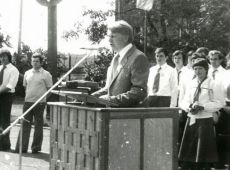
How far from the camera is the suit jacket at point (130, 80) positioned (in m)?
5.16

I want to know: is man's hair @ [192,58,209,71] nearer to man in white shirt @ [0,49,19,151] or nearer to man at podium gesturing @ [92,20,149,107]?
man at podium gesturing @ [92,20,149,107]

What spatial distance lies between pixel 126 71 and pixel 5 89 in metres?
5.70

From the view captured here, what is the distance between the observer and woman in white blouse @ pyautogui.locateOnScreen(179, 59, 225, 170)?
316 inches

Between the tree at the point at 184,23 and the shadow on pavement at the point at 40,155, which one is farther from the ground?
the tree at the point at 184,23

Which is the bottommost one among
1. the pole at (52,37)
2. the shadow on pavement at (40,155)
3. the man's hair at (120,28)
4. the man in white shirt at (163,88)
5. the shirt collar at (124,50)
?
the shadow on pavement at (40,155)

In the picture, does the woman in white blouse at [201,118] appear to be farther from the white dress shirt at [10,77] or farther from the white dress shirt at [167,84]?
the white dress shirt at [10,77]

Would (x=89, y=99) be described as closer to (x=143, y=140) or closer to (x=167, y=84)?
(x=143, y=140)

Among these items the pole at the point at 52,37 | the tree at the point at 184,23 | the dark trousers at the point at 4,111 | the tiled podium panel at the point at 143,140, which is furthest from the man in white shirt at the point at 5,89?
the tree at the point at 184,23

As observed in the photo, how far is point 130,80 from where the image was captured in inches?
210

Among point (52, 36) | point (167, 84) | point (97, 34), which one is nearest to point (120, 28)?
point (167, 84)

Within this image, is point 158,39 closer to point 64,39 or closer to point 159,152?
point 64,39

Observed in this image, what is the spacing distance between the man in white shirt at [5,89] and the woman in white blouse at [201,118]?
12.8 ft

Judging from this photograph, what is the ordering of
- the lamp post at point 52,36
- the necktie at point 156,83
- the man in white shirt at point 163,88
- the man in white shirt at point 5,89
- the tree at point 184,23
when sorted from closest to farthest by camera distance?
the man in white shirt at point 163,88 → the necktie at point 156,83 → the man in white shirt at point 5,89 → the lamp post at point 52,36 → the tree at point 184,23

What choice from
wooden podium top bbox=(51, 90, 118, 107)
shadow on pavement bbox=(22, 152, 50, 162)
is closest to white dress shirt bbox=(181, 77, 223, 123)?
shadow on pavement bbox=(22, 152, 50, 162)
